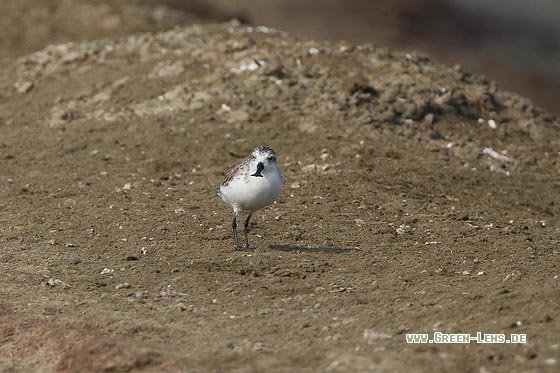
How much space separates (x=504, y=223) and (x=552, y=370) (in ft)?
17.9

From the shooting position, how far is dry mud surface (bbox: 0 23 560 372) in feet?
29.8

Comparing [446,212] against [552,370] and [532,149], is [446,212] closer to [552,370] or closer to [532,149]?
[532,149]

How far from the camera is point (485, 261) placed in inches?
446

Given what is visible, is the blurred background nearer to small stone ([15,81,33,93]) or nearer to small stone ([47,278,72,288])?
small stone ([15,81,33,93])

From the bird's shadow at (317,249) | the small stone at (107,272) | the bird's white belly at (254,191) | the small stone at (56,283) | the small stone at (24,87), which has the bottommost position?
the small stone at (56,283)

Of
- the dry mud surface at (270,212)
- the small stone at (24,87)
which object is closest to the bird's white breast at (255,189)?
the dry mud surface at (270,212)

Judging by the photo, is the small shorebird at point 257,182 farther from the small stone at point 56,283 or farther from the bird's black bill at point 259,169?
the small stone at point 56,283

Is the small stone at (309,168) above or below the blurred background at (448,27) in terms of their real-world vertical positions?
below

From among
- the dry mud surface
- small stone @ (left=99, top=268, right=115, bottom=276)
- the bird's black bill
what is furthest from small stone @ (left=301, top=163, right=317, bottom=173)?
small stone @ (left=99, top=268, right=115, bottom=276)

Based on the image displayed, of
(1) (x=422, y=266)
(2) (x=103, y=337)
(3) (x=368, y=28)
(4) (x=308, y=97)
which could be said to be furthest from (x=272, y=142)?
(3) (x=368, y=28)

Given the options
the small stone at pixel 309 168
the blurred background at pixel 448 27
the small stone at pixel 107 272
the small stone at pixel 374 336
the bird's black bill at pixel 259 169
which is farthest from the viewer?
the blurred background at pixel 448 27

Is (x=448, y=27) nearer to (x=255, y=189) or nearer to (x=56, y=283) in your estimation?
(x=255, y=189)

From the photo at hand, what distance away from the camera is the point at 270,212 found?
1316 centimetres

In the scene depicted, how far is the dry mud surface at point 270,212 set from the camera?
29.8 ft
